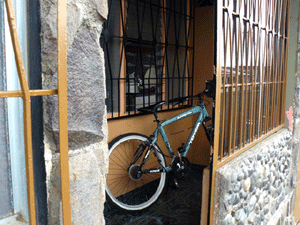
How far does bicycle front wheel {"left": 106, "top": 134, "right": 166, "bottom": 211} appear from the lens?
311 centimetres

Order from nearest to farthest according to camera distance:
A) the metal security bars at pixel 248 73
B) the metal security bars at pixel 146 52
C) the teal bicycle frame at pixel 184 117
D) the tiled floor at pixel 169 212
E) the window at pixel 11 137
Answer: the window at pixel 11 137 < the metal security bars at pixel 248 73 < the tiled floor at pixel 169 212 < the metal security bars at pixel 146 52 < the teal bicycle frame at pixel 184 117

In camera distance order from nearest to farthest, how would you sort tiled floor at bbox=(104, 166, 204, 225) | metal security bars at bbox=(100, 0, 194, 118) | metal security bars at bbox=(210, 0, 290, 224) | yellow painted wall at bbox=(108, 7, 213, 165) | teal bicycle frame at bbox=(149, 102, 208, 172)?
metal security bars at bbox=(210, 0, 290, 224), tiled floor at bbox=(104, 166, 204, 225), metal security bars at bbox=(100, 0, 194, 118), teal bicycle frame at bbox=(149, 102, 208, 172), yellow painted wall at bbox=(108, 7, 213, 165)

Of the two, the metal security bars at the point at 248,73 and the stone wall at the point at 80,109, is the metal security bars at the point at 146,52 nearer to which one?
the metal security bars at the point at 248,73

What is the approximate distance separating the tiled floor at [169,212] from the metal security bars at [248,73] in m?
1.22

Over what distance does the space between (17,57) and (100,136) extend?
0.41m

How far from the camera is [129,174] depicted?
3135 mm

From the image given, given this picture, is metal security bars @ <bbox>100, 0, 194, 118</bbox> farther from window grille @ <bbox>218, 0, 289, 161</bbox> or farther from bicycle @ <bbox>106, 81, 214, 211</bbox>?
window grille @ <bbox>218, 0, 289, 161</bbox>

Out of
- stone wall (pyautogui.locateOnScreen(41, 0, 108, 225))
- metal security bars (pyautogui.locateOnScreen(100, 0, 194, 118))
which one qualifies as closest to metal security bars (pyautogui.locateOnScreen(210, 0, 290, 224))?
stone wall (pyautogui.locateOnScreen(41, 0, 108, 225))

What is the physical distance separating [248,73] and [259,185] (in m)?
0.92

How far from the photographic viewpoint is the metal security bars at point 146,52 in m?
3.05

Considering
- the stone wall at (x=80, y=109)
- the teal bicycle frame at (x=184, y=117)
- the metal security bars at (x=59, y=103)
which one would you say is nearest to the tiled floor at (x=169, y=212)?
the teal bicycle frame at (x=184, y=117)

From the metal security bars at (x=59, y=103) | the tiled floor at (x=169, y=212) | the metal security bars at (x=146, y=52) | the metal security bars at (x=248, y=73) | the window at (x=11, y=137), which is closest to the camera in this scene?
the metal security bars at (x=59, y=103)

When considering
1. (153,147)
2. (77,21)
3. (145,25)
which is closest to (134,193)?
(153,147)

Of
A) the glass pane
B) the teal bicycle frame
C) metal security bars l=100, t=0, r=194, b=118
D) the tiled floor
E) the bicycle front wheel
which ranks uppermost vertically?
metal security bars l=100, t=0, r=194, b=118
